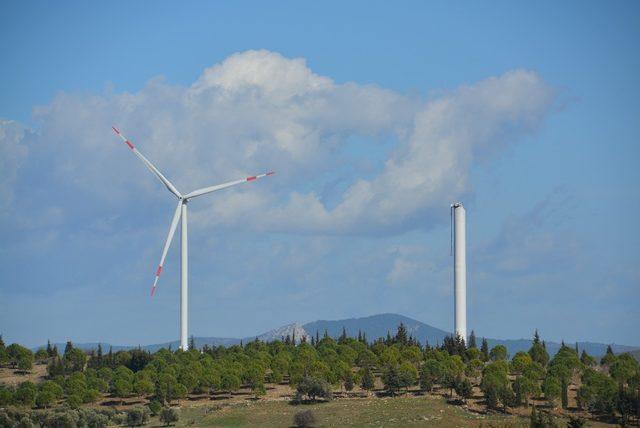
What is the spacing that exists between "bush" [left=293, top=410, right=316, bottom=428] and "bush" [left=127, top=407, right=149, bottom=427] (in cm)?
2479

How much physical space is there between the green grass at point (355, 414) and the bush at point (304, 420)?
1.28 metres

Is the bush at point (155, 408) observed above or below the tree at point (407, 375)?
below

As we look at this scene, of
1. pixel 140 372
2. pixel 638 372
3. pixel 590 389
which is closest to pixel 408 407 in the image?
pixel 590 389

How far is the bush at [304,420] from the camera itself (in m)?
154

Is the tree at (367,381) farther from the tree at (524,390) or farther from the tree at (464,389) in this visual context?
the tree at (524,390)

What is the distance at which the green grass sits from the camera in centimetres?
15212

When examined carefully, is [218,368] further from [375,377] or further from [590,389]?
[590,389]

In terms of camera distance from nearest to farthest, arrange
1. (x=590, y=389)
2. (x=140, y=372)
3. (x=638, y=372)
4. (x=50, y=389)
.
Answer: (x=590, y=389) → (x=638, y=372) → (x=50, y=389) → (x=140, y=372)

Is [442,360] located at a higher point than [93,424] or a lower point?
higher

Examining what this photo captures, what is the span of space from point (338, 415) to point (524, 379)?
28096 mm

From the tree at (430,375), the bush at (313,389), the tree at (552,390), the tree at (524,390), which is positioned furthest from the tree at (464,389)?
the bush at (313,389)

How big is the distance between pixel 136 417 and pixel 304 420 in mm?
27471

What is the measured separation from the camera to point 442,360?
19012 cm

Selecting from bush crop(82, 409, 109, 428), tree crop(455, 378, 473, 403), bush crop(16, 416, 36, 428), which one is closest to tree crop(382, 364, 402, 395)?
tree crop(455, 378, 473, 403)
